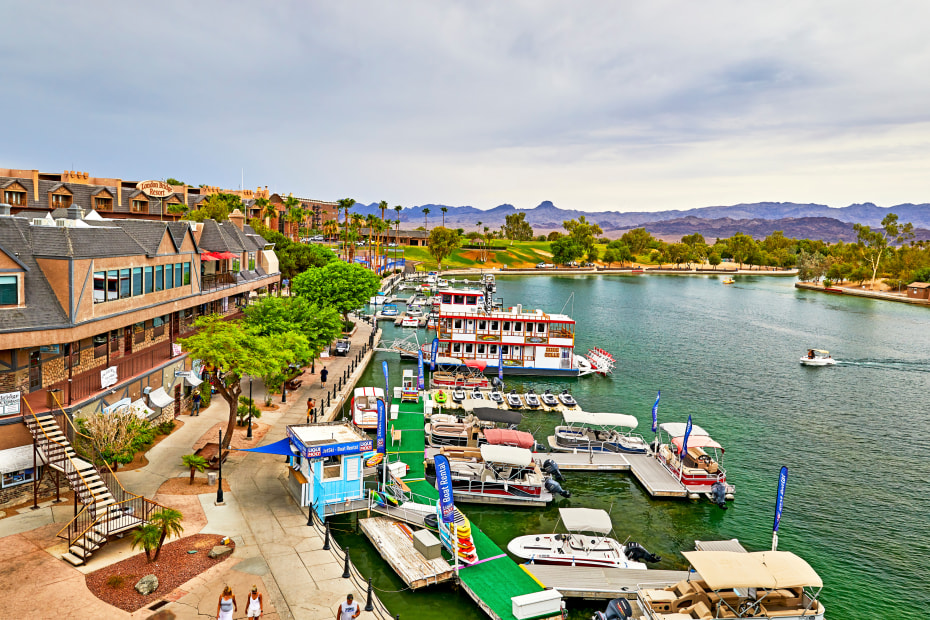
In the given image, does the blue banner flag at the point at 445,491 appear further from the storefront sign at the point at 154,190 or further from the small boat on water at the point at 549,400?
the storefront sign at the point at 154,190

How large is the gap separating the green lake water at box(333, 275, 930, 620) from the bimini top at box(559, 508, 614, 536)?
11.5 ft

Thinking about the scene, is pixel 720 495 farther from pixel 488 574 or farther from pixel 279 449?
pixel 279 449

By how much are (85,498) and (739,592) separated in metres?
27.2

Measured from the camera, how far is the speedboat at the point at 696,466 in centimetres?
3481

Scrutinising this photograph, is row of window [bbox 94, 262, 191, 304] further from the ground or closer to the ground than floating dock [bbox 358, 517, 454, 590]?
further from the ground

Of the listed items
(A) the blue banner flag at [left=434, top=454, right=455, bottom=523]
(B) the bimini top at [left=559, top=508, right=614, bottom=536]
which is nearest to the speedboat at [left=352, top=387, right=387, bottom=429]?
(A) the blue banner flag at [left=434, top=454, right=455, bottom=523]

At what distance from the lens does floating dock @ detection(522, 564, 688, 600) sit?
77.1 feet

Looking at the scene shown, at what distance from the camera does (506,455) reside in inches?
1288

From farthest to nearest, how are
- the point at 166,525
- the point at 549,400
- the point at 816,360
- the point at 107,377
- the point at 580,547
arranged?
the point at 816,360 → the point at 549,400 → the point at 107,377 → the point at 580,547 → the point at 166,525

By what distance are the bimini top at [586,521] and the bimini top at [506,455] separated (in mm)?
5601

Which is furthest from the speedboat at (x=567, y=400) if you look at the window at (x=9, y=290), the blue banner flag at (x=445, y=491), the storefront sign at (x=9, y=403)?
the window at (x=9, y=290)

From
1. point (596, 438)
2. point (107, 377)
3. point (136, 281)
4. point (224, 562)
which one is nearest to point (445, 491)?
point (224, 562)

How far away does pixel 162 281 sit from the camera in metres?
37.2

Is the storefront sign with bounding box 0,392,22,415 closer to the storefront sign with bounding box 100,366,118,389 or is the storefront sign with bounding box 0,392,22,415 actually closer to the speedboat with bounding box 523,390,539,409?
the storefront sign with bounding box 100,366,118,389
